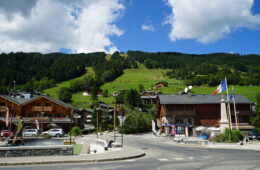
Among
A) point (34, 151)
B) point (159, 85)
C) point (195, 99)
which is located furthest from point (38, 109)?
point (159, 85)

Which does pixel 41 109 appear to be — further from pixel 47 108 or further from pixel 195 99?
pixel 195 99

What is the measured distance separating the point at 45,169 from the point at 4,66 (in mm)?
171521

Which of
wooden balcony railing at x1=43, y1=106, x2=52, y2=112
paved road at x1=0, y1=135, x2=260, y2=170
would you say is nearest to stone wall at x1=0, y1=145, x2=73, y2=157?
paved road at x1=0, y1=135, x2=260, y2=170

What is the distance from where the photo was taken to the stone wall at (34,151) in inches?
574

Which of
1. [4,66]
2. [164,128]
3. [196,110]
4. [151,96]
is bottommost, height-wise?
[164,128]

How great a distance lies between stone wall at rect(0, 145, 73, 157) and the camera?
1459 centimetres

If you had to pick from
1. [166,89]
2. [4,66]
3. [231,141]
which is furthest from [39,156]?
[4,66]

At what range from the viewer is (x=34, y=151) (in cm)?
1497

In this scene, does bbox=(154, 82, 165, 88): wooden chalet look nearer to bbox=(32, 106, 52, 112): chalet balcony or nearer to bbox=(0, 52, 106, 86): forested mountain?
bbox=(0, 52, 106, 86): forested mountain

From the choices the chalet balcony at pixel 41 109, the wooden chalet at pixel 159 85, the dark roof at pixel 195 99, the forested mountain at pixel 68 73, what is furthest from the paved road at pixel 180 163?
the forested mountain at pixel 68 73

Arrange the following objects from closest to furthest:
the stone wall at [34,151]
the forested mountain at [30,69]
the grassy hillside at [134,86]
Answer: the stone wall at [34,151]
the grassy hillside at [134,86]
the forested mountain at [30,69]

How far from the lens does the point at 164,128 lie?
2211 inches

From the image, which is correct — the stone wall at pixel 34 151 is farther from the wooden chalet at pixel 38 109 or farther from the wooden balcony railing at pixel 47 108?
the wooden balcony railing at pixel 47 108

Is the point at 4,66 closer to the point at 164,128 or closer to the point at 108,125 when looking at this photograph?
the point at 108,125
